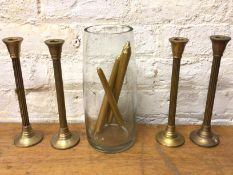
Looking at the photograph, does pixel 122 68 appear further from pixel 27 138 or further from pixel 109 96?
pixel 27 138

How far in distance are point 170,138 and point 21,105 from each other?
324 millimetres

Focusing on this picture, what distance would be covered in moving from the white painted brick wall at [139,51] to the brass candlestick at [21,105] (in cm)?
9

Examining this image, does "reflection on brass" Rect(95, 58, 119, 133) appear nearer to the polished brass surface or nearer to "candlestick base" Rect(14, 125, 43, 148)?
the polished brass surface

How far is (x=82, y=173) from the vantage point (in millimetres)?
522

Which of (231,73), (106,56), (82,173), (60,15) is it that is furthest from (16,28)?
(231,73)

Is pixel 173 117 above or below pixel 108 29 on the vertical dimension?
below

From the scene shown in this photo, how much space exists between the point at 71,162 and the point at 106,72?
191 mm

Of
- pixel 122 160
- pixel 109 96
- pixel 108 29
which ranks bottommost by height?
pixel 122 160

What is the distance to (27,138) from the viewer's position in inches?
Result: 24.4

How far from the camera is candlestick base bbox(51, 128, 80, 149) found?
600 millimetres

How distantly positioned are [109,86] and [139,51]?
0.47 feet

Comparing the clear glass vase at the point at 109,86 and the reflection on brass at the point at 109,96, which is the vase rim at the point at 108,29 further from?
the reflection on brass at the point at 109,96

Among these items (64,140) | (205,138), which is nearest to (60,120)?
(64,140)

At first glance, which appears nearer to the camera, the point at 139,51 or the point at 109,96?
the point at 109,96
